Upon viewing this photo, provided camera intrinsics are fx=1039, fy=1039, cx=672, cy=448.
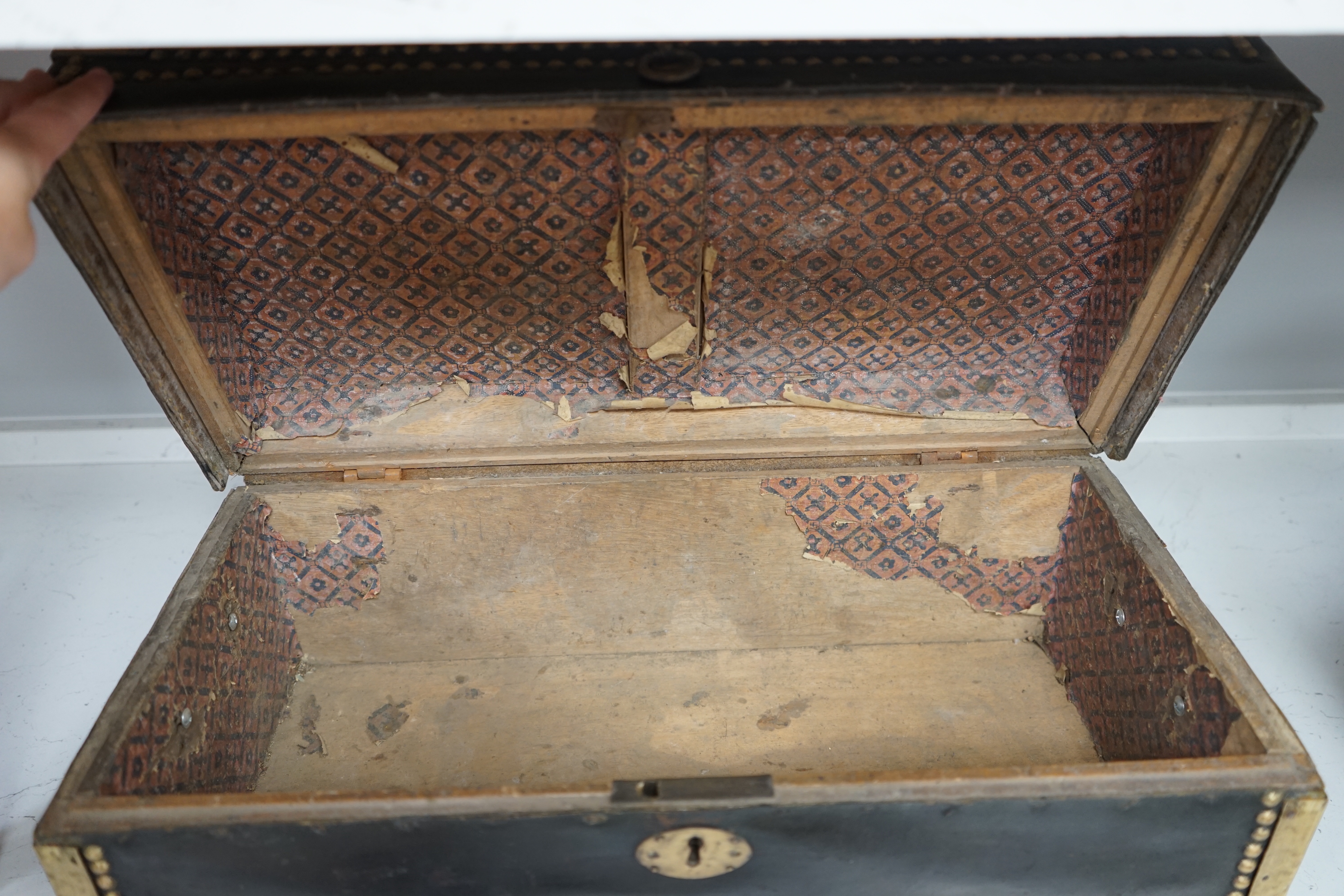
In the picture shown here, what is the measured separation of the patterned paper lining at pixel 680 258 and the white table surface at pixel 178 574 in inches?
29.4

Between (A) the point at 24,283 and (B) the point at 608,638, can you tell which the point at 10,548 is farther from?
(B) the point at 608,638

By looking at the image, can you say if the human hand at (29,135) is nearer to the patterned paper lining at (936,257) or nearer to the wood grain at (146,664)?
the wood grain at (146,664)

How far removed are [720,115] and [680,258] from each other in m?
0.32

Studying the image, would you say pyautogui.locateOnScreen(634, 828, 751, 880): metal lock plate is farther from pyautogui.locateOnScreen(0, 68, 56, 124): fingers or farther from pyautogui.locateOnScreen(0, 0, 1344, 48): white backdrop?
pyautogui.locateOnScreen(0, 68, 56, 124): fingers

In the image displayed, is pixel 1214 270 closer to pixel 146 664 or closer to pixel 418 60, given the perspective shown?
pixel 418 60

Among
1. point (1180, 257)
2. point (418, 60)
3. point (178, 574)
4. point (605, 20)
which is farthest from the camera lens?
point (178, 574)

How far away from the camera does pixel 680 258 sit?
1.81m

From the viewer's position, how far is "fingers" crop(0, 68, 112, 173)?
1.28 metres

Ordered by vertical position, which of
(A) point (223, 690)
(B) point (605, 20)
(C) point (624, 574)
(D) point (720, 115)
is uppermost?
(D) point (720, 115)

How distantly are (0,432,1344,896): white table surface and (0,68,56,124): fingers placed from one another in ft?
4.34

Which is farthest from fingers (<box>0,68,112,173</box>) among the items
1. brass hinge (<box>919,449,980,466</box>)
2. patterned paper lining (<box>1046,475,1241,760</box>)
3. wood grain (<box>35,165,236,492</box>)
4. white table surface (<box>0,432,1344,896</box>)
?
patterned paper lining (<box>1046,475,1241,760</box>)

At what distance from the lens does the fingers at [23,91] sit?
1.32 meters

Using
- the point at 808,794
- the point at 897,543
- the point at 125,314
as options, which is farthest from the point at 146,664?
the point at 897,543

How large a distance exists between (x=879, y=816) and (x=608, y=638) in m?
0.97
